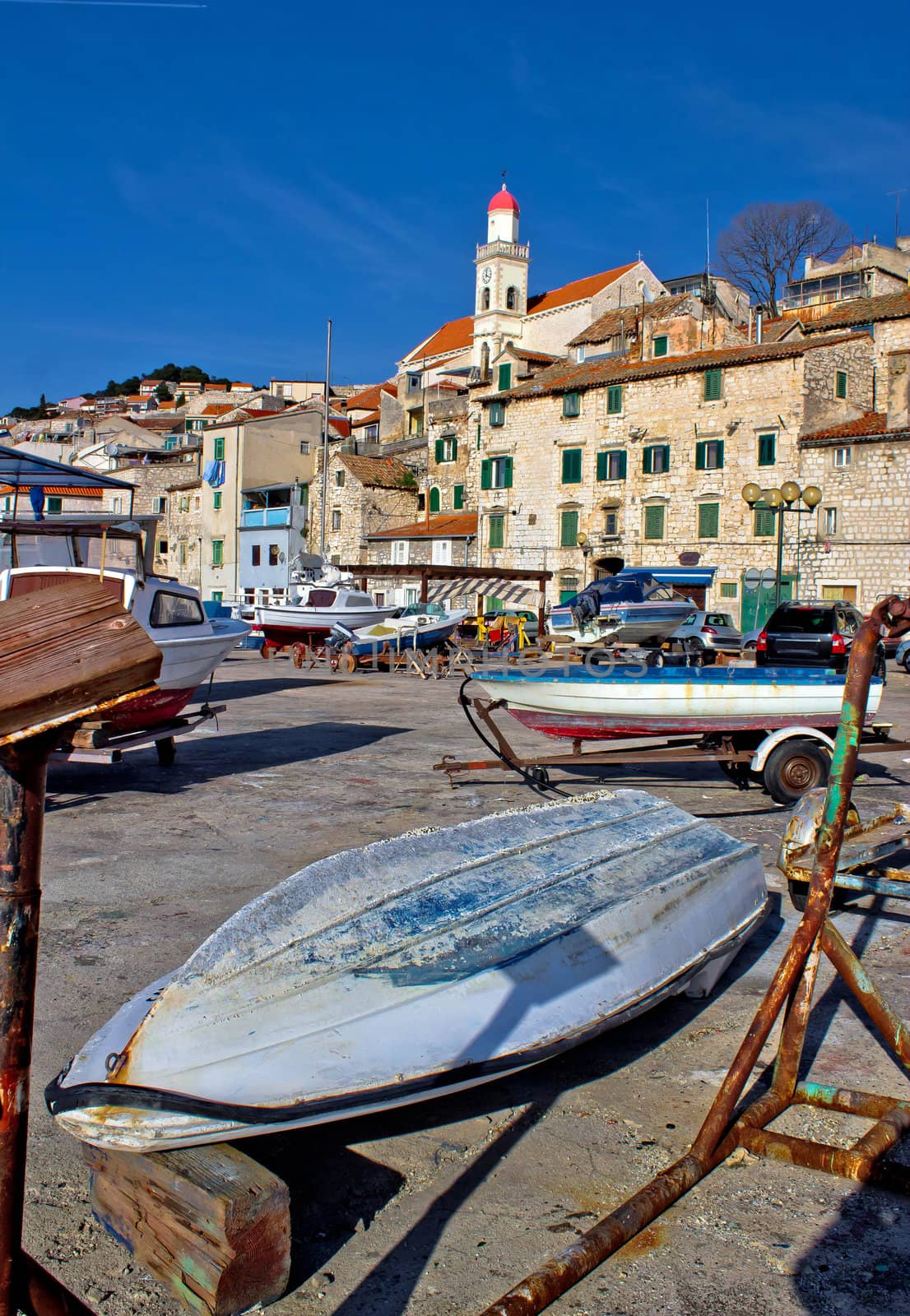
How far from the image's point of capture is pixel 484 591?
38312 mm

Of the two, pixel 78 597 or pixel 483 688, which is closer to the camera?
pixel 78 597

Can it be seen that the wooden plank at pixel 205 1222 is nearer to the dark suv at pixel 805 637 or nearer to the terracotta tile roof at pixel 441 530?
the dark suv at pixel 805 637

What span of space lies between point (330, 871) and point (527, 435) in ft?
142

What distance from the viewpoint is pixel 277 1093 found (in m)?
2.99

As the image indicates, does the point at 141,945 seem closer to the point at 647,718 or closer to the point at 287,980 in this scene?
the point at 287,980

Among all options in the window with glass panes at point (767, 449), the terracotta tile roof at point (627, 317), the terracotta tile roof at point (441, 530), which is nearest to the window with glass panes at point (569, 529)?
the terracotta tile roof at point (441, 530)

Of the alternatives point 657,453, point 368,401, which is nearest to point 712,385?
point 657,453

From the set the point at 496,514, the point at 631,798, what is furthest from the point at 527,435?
the point at 631,798

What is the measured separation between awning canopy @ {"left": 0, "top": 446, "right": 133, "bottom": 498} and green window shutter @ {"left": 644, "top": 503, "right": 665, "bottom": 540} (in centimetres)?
3021

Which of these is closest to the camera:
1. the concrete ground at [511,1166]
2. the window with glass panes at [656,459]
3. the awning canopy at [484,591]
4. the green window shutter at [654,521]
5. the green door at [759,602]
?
the concrete ground at [511,1166]

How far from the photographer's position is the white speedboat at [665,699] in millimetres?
8938

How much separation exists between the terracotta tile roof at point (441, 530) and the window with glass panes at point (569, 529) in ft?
15.9

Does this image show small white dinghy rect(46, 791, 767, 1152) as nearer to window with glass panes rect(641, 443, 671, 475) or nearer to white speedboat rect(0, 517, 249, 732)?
white speedboat rect(0, 517, 249, 732)

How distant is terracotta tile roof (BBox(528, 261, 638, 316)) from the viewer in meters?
60.3
